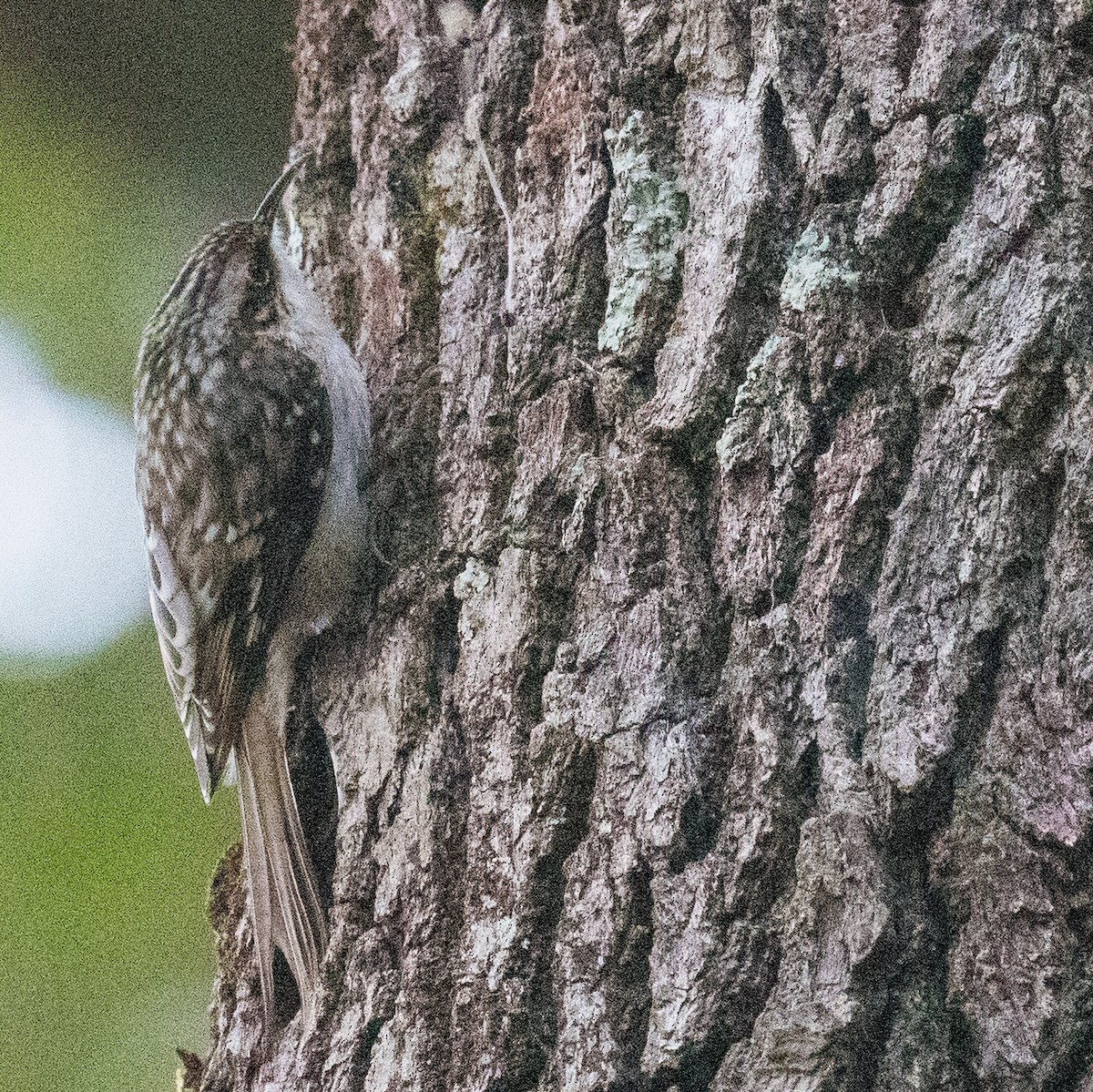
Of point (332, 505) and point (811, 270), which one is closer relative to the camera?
point (811, 270)

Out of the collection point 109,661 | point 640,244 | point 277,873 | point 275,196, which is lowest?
point 277,873

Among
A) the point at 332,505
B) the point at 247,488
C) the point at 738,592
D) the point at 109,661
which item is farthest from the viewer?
the point at 109,661

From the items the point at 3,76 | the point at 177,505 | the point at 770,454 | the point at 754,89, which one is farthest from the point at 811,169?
the point at 3,76

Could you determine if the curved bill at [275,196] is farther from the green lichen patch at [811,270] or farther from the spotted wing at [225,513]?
the green lichen patch at [811,270]

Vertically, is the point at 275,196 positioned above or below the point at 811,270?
above

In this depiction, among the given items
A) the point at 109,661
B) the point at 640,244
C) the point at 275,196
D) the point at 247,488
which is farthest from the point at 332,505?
the point at 109,661

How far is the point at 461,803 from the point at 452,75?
41.6 inches

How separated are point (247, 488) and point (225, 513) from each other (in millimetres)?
58

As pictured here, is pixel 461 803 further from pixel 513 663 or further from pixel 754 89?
pixel 754 89

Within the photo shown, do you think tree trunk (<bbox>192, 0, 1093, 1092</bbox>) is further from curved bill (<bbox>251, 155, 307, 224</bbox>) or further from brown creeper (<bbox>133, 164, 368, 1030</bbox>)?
curved bill (<bbox>251, 155, 307, 224</bbox>)

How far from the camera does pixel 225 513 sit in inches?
87.7

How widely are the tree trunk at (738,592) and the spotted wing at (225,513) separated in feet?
1.32

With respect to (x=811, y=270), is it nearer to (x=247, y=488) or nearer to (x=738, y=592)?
(x=738, y=592)

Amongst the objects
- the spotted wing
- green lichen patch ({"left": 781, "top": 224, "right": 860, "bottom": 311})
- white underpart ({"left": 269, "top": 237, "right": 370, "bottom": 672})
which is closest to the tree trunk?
green lichen patch ({"left": 781, "top": 224, "right": 860, "bottom": 311})
